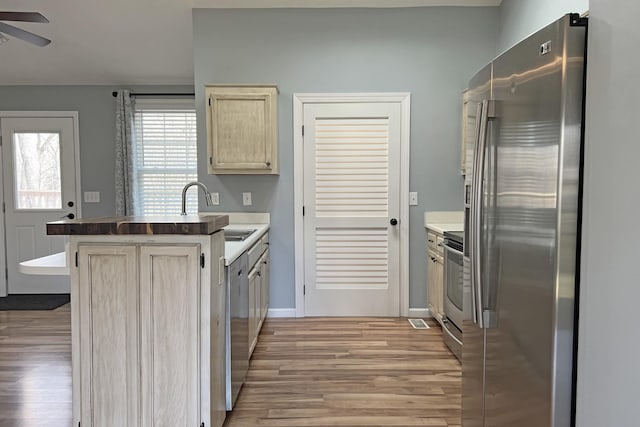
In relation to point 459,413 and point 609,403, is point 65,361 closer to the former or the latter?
point 459,413

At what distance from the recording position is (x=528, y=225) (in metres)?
1.39

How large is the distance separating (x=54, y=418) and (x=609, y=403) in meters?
2.57

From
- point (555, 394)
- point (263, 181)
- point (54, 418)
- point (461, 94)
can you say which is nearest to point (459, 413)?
point (555, 394)

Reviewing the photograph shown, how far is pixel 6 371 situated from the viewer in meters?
2.78

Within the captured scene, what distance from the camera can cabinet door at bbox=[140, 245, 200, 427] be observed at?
69.2 inches

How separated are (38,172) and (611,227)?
553 cm

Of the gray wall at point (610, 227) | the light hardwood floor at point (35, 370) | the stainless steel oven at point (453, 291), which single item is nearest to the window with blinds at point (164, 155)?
the light hardwood floor at point (35, 370)

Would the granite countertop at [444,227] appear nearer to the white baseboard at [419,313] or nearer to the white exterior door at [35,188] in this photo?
the white baseboard at [419,313]

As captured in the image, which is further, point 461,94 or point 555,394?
point 461,94

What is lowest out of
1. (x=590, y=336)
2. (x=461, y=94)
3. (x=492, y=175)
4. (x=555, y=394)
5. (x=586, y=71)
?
(x=555, y=394)

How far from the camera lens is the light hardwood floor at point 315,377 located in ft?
7.32

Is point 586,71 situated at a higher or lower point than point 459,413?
higher

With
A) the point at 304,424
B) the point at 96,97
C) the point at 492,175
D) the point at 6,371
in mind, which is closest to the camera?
the point at 492,175

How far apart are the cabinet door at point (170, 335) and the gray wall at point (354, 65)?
2.10m
